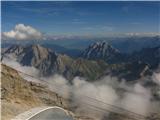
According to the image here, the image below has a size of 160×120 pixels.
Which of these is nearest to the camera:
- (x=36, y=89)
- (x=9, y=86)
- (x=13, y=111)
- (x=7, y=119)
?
(x=7, y=119)

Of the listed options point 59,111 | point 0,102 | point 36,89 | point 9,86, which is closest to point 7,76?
point 9,86

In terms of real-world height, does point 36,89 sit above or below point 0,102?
below

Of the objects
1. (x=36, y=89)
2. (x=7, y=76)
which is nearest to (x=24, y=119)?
(x=7, y=76)

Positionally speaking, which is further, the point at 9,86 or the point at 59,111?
the point at 9,86

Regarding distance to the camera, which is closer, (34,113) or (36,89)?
(34,113)

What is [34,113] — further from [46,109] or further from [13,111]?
[13,111]

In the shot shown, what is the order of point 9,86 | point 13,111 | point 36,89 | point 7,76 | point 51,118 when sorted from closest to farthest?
point 51,118, point 13,111, point 9,86, point 7,76, point 36,89

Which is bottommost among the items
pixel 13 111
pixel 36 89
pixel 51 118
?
pixel 36 89

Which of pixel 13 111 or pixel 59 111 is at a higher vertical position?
pixel 59 111

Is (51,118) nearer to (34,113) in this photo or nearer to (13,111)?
(34,113)
